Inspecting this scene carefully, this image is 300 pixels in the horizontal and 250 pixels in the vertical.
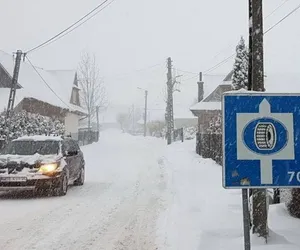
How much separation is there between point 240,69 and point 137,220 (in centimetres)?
1826

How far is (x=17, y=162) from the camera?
1105 cm

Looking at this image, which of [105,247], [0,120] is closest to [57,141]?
[105,247]

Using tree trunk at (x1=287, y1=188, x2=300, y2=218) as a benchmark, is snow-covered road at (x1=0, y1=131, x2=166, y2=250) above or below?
below

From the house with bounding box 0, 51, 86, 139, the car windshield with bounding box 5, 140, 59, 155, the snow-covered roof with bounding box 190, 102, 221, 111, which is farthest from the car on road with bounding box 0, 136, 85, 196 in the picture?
the snow-covered roof with bounding box 190, 102, 221, 111

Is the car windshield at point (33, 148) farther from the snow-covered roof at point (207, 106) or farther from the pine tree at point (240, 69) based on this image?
the snow-covered roof at point (207, 106)

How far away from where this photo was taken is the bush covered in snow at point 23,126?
75.7 feet

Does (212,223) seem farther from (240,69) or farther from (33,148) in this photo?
(240,69)

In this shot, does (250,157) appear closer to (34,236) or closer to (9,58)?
(34,236)

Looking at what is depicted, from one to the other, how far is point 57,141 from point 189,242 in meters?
7.14

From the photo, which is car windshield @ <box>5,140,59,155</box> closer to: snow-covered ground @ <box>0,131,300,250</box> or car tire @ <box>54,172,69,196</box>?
car tire @ <box>54,172,69,196</box>

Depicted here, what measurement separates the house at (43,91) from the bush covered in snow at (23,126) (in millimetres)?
1896

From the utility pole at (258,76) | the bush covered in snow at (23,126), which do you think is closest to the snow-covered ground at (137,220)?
the utility pole at (258,76)

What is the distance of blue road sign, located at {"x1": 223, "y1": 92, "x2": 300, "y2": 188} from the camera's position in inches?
134

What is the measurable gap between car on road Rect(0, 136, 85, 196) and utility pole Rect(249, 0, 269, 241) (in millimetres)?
6648
